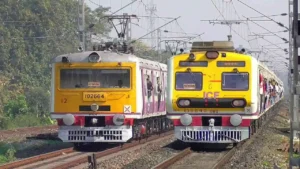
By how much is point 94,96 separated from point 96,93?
10cm

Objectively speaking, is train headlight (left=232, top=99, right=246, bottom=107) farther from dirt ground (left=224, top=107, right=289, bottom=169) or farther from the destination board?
dirt ground (left=224, top=107, right=289, bottom=169)

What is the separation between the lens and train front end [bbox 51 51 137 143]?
59.6ft

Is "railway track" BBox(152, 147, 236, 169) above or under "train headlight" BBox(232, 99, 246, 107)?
under

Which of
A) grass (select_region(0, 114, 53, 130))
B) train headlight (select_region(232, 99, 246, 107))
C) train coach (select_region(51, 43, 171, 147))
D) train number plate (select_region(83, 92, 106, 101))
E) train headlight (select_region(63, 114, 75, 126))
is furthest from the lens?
grass (select_region(0, 114, 53, 130))

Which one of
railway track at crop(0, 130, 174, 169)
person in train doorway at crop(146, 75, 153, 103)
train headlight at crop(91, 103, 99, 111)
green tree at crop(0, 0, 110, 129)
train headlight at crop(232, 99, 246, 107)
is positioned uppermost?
green tree at crop(0, 0, 110, 129)

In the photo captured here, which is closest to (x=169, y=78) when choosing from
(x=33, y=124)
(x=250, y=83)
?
(x=250, y=83)

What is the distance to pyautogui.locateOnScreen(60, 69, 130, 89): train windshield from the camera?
60.4ft

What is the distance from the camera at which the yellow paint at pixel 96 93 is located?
18312 mm

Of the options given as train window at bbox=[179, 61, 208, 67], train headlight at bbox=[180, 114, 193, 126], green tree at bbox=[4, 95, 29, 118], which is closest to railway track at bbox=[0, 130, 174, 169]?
train headlight at bbox=[180, 114, 193, 126]

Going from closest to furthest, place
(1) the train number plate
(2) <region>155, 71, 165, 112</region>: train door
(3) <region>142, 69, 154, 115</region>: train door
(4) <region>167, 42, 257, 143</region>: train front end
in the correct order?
1. (4) <region>167, 42, 257, 143</region>: train front end
2. (1) the train number plate
3. (3) <region>142, 69, 154, 115</region>: train door
4. (2) <region>155, 71, 165, 112</region>: train door

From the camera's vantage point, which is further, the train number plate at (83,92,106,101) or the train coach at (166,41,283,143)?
the train number plate at (83,92,106,101)

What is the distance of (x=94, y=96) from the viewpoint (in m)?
18.3

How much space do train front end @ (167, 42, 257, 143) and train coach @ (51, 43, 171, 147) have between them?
4.35ft

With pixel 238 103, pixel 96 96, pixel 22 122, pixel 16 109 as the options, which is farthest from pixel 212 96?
pixel 16 109
